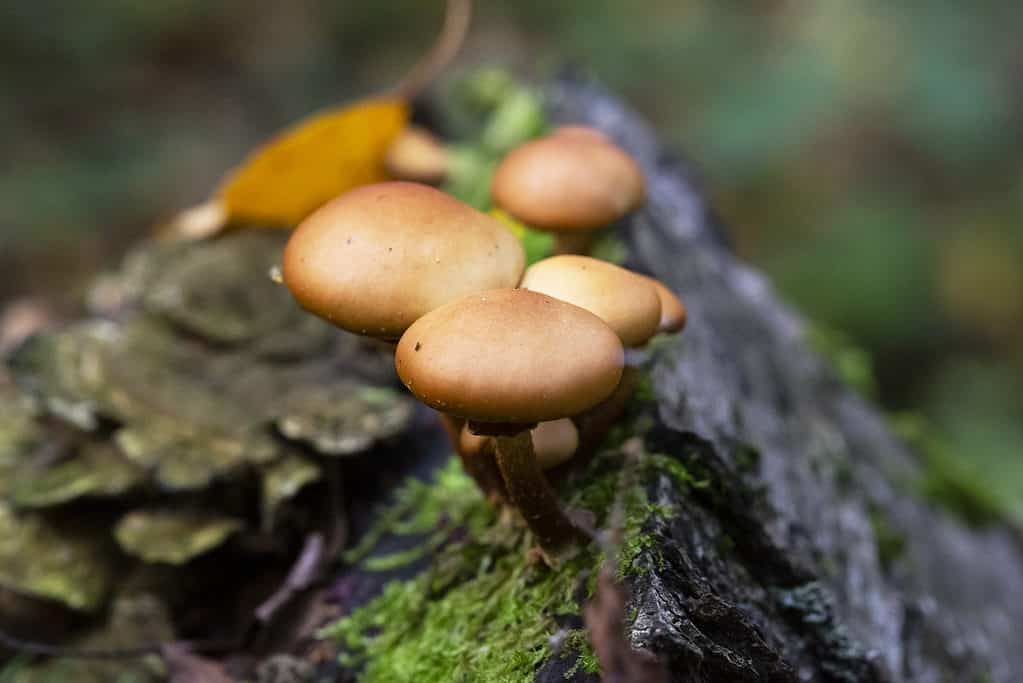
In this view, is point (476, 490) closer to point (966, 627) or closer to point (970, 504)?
point (966, 627)

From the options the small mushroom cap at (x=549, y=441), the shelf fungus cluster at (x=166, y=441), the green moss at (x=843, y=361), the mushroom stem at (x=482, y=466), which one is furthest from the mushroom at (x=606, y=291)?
the green moss at (x=843, y=361)

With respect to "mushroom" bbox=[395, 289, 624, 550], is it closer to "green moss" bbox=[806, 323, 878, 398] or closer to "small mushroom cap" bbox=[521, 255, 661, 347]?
"small mushroom cap" bbox=[521, 255, 661, 347]

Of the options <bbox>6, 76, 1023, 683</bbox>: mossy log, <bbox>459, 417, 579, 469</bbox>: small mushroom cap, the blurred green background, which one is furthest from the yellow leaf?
the blurred green background

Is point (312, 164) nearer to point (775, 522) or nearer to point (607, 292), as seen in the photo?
point (607, 292)

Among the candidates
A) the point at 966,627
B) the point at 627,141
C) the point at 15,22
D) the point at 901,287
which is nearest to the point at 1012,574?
the point at 966,627

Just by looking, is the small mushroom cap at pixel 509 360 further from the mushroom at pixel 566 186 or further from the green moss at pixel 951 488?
the green moss at pixel 951 488

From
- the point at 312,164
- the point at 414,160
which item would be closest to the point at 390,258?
the point at 312,164
